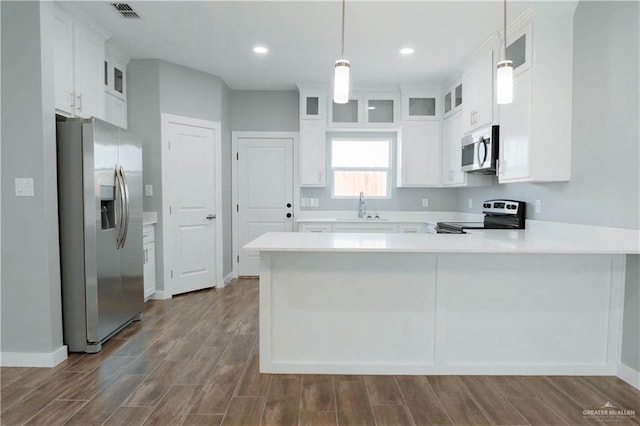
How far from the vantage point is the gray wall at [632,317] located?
7.48 ft

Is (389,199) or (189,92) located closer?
(189,92)

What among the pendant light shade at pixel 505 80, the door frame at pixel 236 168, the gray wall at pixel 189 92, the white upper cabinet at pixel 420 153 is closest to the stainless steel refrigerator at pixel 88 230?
the gray wall at pixel 189 92

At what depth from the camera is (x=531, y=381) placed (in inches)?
92.7

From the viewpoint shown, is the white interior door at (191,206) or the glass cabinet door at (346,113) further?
the glass cabinet door at (346,113)

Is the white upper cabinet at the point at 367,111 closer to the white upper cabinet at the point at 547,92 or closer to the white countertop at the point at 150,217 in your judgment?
the white upper cabinet at the point at 547,92

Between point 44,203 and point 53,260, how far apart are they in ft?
1.33

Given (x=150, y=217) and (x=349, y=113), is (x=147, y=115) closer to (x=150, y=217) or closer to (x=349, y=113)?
(x=150, y=217)

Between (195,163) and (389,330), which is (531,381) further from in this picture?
(195,163)

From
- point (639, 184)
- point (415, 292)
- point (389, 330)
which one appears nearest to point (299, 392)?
point (389, 330)

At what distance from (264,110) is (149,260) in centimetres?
259

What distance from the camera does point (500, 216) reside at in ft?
12.1

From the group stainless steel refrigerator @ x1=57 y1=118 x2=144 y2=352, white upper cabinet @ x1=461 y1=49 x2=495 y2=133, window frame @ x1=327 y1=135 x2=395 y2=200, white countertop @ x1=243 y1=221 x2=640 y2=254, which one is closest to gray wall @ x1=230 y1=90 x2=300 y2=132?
window frame @ x1=327 y1=135 x2=395 y2=200

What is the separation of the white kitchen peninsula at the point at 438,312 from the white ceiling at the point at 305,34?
1.93 m

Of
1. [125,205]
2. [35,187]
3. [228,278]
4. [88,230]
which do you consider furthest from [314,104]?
[35,187]
